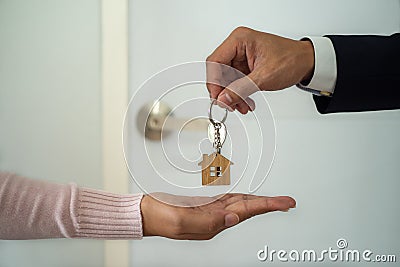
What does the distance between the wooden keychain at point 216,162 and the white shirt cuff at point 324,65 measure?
0.53 feet

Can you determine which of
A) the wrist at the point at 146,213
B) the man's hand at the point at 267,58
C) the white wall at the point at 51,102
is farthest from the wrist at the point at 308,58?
the white wall at the point at 51,102

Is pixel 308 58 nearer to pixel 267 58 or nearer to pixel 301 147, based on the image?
pixel 267 58

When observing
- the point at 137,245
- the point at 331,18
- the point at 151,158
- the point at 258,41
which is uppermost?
the point at 331,18

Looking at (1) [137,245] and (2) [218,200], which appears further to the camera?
(1) [137,245]

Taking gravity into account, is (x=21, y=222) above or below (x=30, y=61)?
below

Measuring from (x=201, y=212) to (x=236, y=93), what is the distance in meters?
0.15

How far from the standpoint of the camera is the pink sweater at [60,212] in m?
0.72

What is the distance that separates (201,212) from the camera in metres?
0.72

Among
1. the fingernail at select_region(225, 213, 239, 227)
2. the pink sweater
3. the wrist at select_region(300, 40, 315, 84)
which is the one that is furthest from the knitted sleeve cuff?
the wrist at select_region(300, 40, 315, 84)

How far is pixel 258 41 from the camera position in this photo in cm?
75

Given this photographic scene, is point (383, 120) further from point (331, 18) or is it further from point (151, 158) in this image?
point (151, 158)

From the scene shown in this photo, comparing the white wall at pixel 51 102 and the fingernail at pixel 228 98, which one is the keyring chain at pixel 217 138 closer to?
the fingernail at pixel 228 98

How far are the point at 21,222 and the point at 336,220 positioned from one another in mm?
579

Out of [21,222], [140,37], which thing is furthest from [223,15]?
[21,222]
